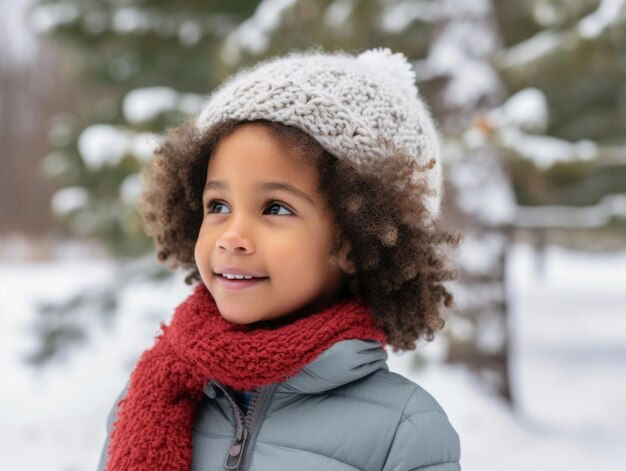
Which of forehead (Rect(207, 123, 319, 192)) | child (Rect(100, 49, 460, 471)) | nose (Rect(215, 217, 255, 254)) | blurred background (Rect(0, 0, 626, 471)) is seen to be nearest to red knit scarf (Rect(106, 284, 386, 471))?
child (Rect(100, 49, 460, 471))

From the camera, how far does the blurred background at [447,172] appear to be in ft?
12.0

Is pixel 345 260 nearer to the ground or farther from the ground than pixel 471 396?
nearer to the ground

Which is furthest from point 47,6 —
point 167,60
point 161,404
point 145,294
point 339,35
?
point 145,294

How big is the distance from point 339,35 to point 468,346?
7.49ft

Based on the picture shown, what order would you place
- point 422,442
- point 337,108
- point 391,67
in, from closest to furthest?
point 422,442, point 337,108, point 391,67

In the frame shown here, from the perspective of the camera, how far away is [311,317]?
1258 mm

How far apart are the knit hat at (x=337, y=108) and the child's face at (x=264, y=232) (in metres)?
0.05

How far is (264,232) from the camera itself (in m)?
1.23

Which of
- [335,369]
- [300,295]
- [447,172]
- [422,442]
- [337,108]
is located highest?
[447,172]

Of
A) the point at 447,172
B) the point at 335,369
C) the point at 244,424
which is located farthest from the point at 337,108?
the point at 447,172

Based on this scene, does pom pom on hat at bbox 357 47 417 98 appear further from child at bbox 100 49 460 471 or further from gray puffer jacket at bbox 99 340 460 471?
gray puffer jacket at bbox 99 340 460 471

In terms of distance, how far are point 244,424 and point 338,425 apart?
0.18 m

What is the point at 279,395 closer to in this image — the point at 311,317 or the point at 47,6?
the point at 311,317

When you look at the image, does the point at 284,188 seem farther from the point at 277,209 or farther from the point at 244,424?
the point at 244,424
